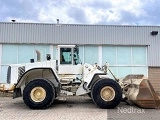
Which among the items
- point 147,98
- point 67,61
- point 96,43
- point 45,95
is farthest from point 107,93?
point 96,43

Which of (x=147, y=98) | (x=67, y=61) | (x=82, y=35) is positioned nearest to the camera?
(x=147, y=98)

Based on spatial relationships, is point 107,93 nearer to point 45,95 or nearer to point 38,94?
point 45,95

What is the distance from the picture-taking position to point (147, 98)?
1165cm

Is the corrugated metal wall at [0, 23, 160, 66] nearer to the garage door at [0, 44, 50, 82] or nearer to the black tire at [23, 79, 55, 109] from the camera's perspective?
the garage door at [0, 44, 50, 82]

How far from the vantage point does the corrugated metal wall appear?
842 inches

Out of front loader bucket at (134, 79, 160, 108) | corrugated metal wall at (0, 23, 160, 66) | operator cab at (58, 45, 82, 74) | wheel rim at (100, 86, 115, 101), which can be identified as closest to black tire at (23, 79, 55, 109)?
operator cab at (58, 45, 82, 74)

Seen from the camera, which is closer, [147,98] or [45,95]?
[147,98]

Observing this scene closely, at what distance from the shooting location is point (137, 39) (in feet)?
72.3

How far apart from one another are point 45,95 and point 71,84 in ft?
5.59

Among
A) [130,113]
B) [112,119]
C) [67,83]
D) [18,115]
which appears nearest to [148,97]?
[130,113]

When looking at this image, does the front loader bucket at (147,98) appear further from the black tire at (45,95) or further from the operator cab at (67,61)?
the black tire at (45,95)

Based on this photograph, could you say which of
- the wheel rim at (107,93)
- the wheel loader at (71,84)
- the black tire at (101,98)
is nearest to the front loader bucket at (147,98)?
the wheel loader at (71,84)

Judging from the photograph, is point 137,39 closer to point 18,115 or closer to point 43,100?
point 43,100

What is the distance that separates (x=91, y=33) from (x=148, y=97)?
36.4 feet
